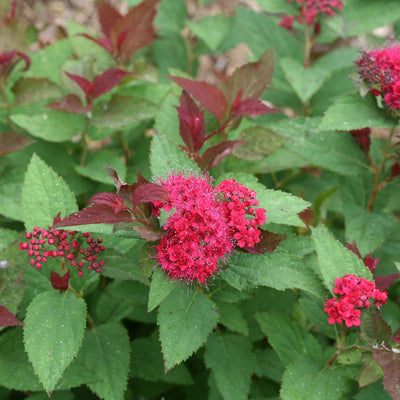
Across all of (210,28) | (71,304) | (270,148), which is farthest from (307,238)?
(210,28)

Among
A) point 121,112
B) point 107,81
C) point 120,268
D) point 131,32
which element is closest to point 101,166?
point 121,112

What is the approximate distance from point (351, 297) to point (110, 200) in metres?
0.78

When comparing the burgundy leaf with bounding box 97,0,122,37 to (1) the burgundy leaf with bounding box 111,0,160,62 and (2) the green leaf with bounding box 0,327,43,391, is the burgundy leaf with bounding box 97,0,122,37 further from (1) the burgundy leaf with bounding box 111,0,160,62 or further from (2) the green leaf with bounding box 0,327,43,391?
(2) the green leaf with bounding box 0,327,43,391

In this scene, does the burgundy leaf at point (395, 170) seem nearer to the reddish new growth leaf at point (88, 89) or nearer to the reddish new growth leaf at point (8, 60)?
the reddish new growth leaf at point (88, 89)

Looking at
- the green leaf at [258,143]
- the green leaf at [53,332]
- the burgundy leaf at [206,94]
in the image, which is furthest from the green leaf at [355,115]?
the green leaf at [53,332]

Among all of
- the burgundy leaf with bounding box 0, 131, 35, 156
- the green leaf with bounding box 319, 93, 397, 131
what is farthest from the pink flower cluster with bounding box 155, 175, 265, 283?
the burgundy leaf with bounding box 0, 131, 35, 156

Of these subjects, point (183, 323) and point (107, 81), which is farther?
point (107, 81)

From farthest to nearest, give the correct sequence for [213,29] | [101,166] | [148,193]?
[213,29]
[101,166]
[148,193]

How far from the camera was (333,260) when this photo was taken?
1.52 meters

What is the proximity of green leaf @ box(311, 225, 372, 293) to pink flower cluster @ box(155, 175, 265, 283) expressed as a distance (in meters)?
0.26

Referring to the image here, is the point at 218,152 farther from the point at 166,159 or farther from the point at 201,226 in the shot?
the point at 201,226

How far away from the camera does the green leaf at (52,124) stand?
214cm

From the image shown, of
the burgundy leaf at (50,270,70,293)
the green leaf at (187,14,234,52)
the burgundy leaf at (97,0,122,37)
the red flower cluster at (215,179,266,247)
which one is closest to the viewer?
the red flower cluster at (215,179,266,247)

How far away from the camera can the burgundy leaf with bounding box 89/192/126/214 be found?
1.26 metres
